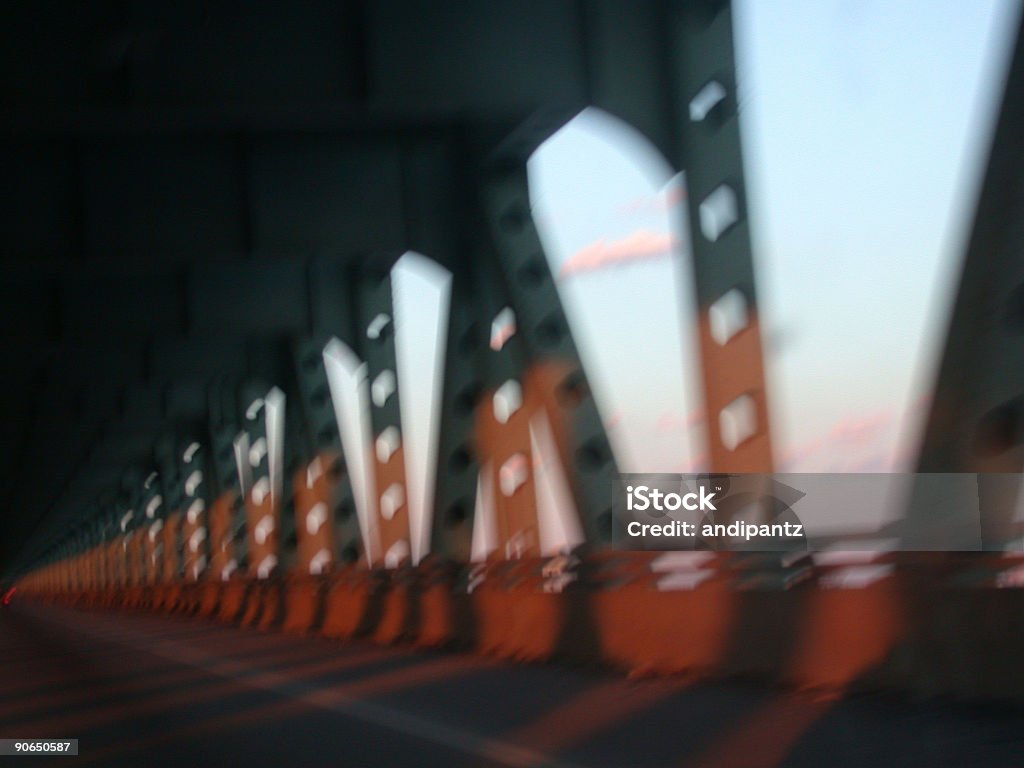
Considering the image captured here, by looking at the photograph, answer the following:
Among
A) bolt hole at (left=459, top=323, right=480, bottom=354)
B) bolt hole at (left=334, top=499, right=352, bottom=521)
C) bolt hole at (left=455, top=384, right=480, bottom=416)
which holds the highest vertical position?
bolt hole at (left=459, top=323, right=480, bottom=354)

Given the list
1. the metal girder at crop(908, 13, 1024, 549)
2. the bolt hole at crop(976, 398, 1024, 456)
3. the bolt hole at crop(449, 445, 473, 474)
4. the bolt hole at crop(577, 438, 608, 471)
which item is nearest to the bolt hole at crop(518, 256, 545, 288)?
the bolt hole at crop(577, 438, 608, 471)

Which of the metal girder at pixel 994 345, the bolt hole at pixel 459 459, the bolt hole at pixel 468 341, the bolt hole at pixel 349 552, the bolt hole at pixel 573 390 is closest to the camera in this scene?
the metal girder at pixel 994 345

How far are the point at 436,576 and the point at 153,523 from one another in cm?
5077

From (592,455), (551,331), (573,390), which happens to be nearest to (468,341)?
(551,331)

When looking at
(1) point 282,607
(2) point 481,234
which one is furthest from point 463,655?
(1) point 282,607

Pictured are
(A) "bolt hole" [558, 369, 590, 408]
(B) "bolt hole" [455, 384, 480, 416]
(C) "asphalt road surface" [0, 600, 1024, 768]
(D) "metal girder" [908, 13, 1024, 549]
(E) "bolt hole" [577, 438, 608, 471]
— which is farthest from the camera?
(B) "bolt hole" [455, 384, 480, 416]

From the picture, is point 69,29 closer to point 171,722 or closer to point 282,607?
point 171,722
